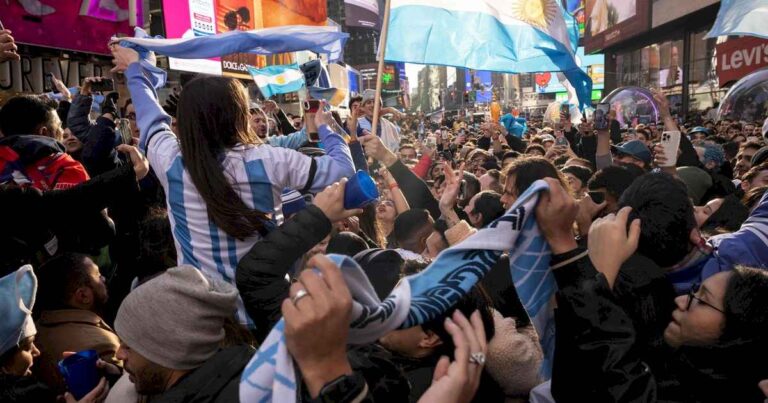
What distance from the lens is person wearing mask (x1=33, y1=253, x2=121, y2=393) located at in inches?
105

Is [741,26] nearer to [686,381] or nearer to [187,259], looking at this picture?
[686,381]

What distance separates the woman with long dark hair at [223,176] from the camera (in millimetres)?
2375

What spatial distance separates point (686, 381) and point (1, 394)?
217 cm

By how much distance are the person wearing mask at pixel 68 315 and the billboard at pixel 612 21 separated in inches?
1420

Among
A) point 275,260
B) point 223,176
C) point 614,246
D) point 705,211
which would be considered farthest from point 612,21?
point 275,260

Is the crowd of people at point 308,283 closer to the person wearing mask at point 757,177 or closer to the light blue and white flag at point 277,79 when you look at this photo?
the person wearing mask at point 757,177

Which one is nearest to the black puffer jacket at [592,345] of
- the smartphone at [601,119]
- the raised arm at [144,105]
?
the raised arm at [144,105]

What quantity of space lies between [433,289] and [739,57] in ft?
70.0

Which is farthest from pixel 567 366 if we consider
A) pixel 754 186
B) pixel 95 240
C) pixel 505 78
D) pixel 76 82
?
pixel 505 78

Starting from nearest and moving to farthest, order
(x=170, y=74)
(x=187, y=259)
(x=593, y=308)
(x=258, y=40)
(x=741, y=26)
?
1. (x=593, y=308)
2. (x=187, y=259)
3. (x=258, y=40)
4. (x=741, y=26)
5. (x=170, y=74)

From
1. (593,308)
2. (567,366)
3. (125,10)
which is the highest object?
(125,10)

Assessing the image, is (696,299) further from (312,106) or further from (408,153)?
(408,153)

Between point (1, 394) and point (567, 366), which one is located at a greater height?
point (567, 366)

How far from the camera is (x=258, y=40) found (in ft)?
13.7
